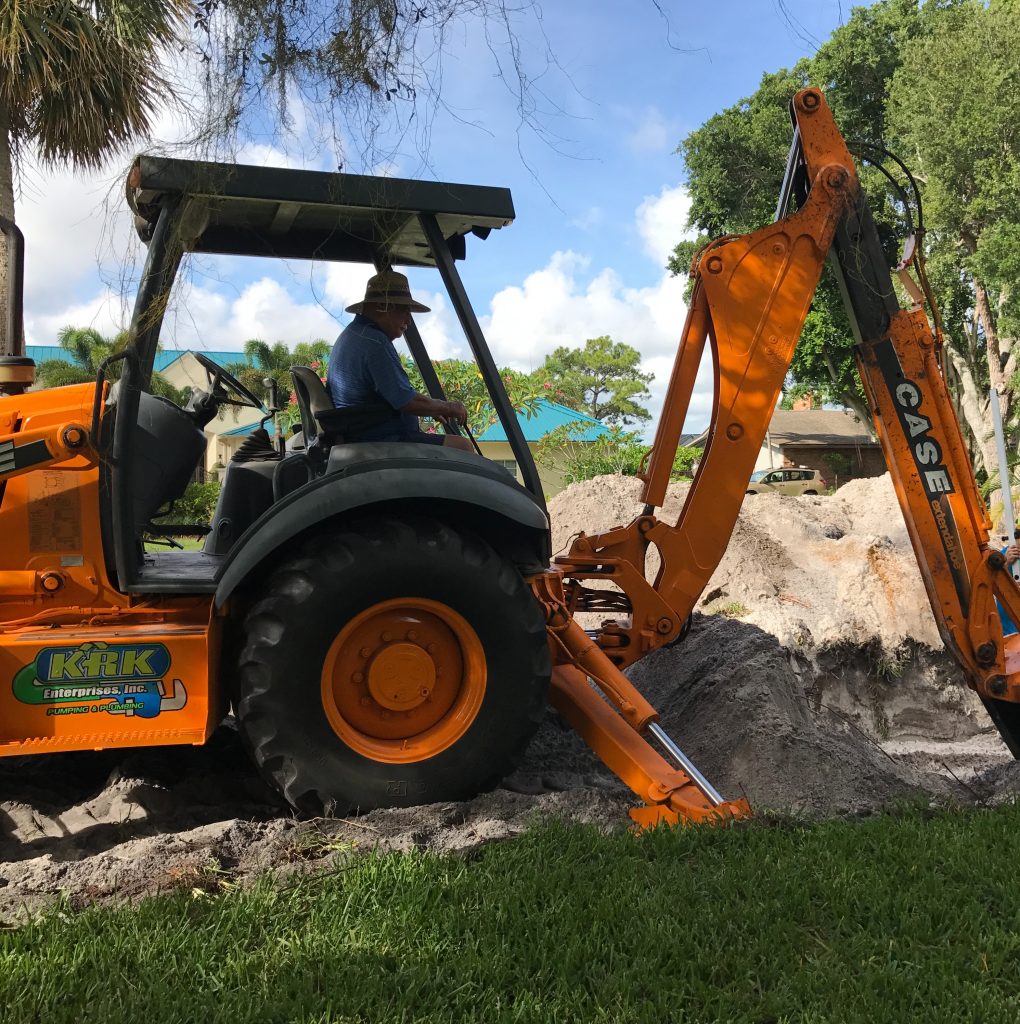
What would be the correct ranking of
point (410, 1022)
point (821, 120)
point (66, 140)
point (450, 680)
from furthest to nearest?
1. point (66, 140)
2. point (821, 120)
3. point (450, 680)
4. point (410, 1022)

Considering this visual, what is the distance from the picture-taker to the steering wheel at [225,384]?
4309 millimetres

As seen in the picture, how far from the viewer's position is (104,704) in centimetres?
364

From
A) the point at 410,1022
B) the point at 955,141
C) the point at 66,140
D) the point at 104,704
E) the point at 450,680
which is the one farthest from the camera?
the point at 955,141

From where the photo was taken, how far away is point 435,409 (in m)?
4.22

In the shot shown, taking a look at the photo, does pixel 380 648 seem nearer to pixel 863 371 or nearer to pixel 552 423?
pixel 863 371

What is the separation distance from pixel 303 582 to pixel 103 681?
859 millimetres

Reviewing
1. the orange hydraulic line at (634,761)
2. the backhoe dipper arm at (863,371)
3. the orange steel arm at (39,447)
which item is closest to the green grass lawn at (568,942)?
the orange hydraulic line at (634,761)

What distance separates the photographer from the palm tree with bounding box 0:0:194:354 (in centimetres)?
381

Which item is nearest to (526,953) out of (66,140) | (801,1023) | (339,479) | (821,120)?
(801,1023)

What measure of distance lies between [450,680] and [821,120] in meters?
3.22

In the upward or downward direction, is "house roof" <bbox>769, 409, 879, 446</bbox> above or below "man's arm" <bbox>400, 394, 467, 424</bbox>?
above

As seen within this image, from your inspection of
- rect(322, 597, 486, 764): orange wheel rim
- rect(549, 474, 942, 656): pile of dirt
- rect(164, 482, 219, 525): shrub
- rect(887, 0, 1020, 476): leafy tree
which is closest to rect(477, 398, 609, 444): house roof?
rect(887, 0, 1020, 476): leafy tree

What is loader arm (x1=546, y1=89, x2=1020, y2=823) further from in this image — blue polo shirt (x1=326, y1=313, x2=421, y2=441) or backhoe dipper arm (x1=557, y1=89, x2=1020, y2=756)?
blue polo shirt (x1=326, y1=313, x2=421, y2=441)

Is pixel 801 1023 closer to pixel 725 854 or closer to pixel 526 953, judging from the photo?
pixel 526 953
